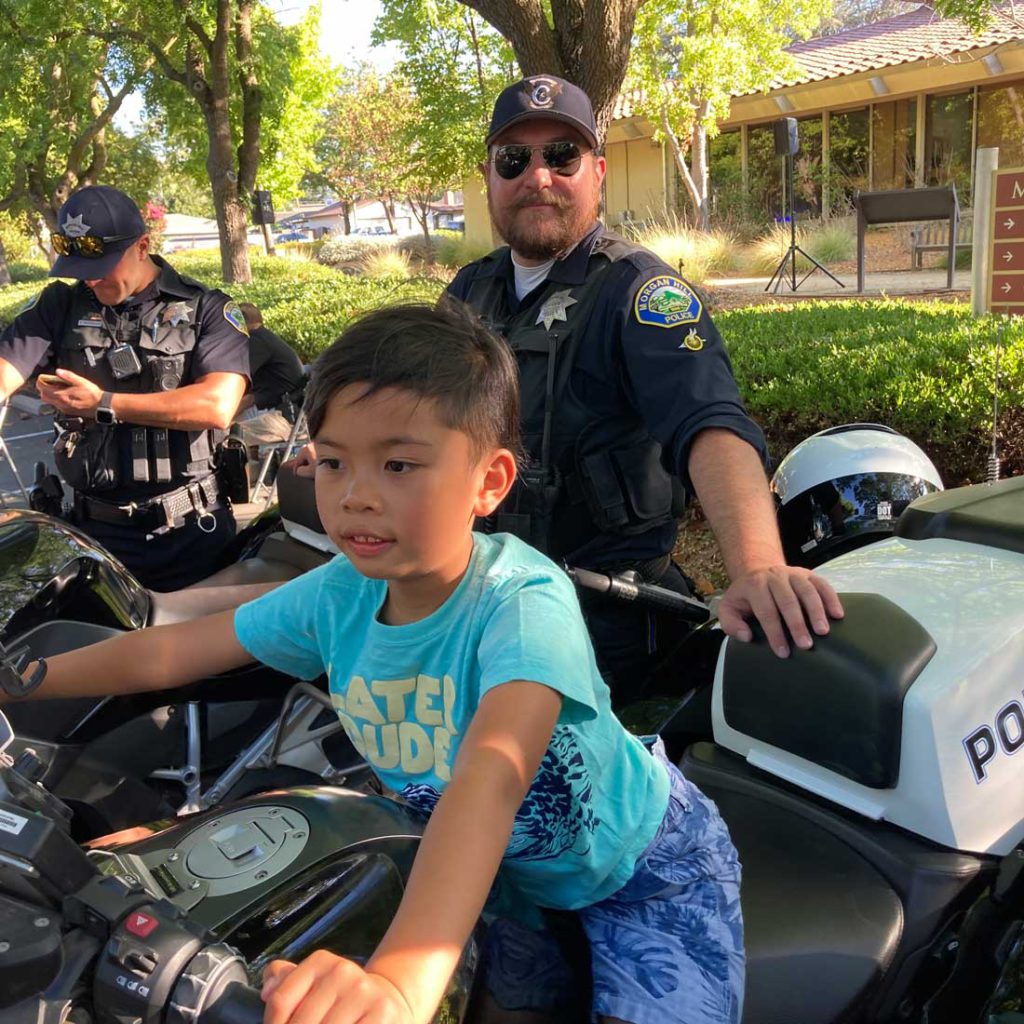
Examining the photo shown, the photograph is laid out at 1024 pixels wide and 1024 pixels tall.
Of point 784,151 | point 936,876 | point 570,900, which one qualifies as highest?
point 784,151

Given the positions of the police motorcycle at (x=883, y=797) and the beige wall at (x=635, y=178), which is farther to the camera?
the beige wall at (x=635, y=178)

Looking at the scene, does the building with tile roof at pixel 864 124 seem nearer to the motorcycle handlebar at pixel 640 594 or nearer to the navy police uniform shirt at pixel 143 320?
the navy police uniform shirt at pixel 143 320

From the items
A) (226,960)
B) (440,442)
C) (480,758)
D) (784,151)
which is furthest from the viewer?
(784,151)

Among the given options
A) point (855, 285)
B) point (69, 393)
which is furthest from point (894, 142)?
point (69, 393)

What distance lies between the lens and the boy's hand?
2.75 feet

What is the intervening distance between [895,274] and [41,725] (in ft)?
50.6

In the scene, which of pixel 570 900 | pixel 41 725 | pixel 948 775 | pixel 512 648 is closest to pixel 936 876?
pixel 948 775

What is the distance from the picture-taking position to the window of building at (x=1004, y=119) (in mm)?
18562

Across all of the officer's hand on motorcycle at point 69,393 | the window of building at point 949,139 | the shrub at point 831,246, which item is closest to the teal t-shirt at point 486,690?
the officer's hand on motorcycle at point 69,393

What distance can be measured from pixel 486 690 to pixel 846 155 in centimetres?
2289

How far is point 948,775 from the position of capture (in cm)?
158

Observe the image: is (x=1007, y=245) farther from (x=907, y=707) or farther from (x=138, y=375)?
(x=907, y=707)

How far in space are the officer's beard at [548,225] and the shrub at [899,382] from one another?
2239mm

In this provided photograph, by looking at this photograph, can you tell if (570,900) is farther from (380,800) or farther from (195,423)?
(195,423)
